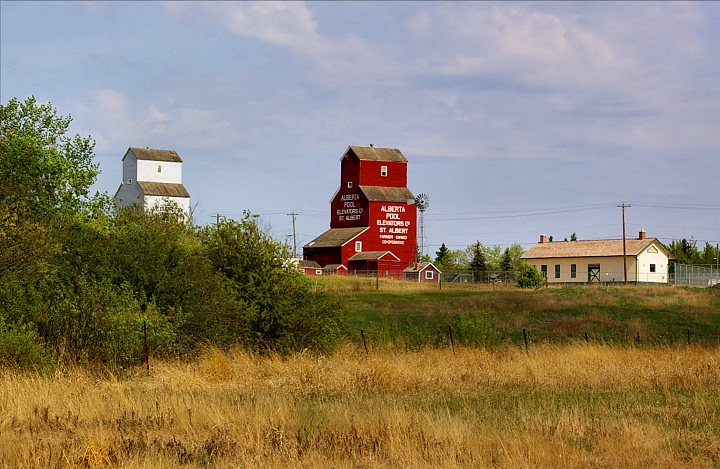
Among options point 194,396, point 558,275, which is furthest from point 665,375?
point 558,275

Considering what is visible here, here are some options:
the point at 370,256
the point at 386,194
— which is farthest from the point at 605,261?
the point at 370,256

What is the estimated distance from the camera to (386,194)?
8169cm

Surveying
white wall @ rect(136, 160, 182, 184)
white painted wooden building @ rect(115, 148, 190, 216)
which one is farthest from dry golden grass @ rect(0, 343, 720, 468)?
white wall @ rect(136, 160, 182, 184)

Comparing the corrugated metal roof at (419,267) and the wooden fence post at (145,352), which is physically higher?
the corrugated metal roof at (419,267)

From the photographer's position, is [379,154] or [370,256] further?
[379,154]

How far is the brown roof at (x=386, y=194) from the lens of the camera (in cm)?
8092

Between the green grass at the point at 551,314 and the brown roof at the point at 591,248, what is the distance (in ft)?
104

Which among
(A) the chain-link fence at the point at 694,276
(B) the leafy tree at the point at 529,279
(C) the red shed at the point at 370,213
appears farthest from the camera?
(A) the chain-link fence at the point at 694,276

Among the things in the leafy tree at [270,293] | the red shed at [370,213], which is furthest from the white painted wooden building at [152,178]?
the leafy tree at [270,293]

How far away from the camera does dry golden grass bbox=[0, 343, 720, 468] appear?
8898 mm

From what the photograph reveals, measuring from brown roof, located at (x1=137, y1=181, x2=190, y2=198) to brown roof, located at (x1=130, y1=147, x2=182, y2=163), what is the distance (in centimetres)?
240

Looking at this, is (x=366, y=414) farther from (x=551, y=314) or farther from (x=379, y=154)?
(x=379, y=154)

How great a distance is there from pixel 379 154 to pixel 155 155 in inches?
876

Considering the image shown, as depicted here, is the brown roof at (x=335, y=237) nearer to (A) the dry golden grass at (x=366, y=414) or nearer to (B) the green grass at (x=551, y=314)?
(B) the green grass at (x=551, y=314)
